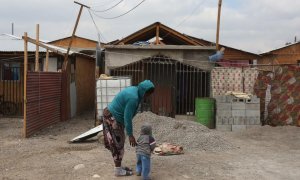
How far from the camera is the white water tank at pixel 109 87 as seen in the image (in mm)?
13297

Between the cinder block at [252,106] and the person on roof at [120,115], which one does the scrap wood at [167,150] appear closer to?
the person on roof at [120,115]

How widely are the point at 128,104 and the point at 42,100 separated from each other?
6.71 meters

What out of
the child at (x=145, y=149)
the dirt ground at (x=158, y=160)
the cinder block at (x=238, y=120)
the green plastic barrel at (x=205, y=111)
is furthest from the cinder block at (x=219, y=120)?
the child at (x=145, y=149)

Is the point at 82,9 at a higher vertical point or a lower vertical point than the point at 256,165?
higher

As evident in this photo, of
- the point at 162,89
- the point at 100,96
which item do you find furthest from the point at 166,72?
the point at 100,96

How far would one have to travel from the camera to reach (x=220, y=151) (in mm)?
9336

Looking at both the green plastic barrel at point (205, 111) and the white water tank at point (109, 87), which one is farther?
the white water tank at point (109, 87)

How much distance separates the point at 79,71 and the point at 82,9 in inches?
175

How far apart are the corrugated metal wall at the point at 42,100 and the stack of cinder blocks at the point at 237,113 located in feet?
17.4

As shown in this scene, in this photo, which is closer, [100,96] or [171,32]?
[100,96]

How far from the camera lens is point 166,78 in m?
14.5

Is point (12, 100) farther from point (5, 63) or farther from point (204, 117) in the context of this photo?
point (204, 117)

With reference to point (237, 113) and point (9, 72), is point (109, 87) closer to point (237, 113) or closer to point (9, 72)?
point (237, 113)

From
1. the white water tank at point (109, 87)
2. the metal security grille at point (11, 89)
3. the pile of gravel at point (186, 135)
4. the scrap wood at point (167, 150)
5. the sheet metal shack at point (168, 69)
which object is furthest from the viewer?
the metal security grille at point (11, 89)
